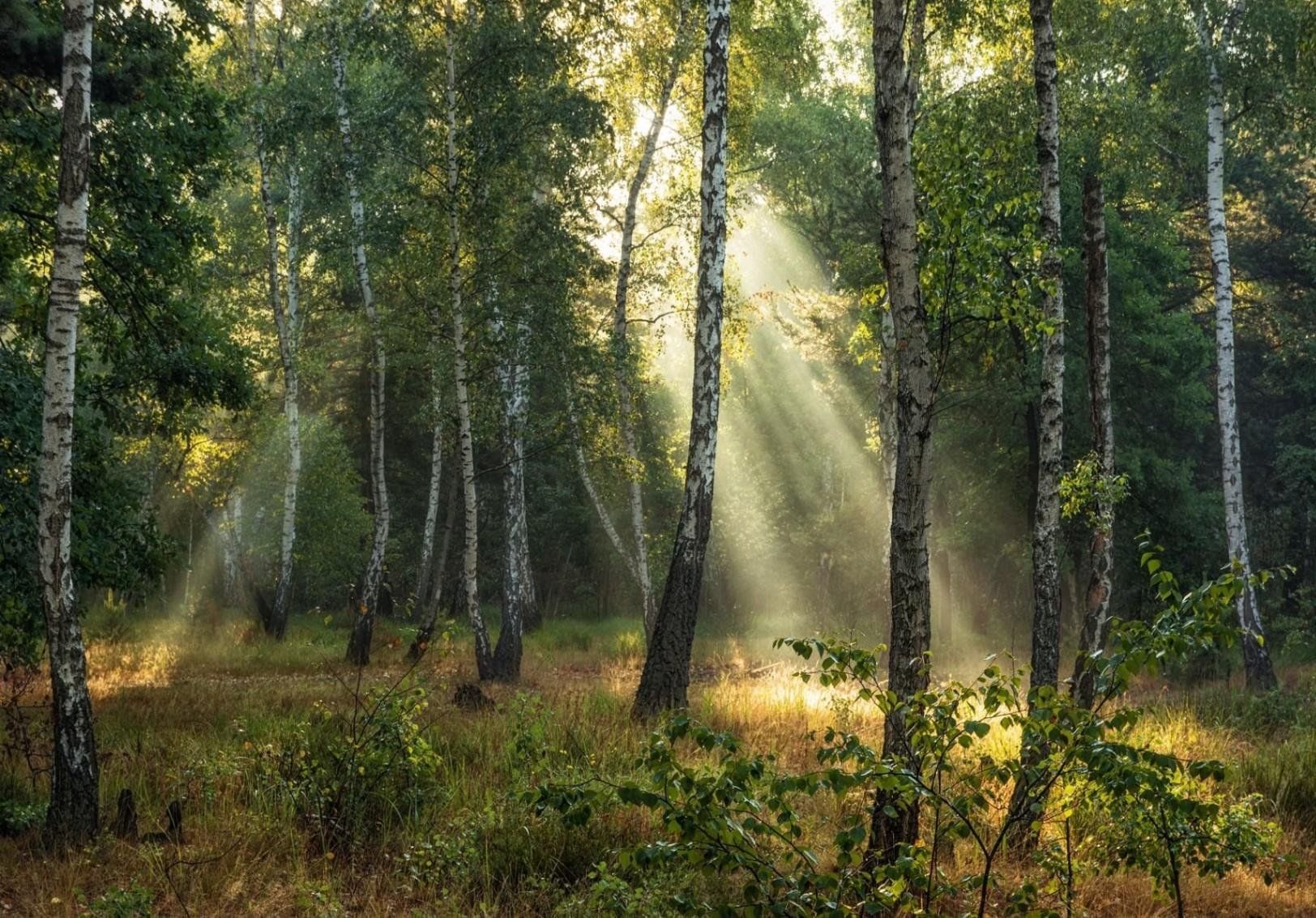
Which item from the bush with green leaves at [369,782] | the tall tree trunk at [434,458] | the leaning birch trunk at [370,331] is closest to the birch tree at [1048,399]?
the bush with green leaves at [369,782]

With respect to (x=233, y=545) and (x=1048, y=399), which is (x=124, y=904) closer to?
(x=1048, y=399)

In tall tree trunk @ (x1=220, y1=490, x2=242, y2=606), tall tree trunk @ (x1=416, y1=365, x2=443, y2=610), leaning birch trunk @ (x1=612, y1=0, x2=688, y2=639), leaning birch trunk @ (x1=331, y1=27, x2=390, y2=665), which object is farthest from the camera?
tall tree trunk @ (x1=220, y1=490, x2=242, y2=606)

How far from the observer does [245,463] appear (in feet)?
87.1

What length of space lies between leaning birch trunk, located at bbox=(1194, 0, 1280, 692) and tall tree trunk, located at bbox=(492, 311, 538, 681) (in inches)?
430

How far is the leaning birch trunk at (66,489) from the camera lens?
661cm

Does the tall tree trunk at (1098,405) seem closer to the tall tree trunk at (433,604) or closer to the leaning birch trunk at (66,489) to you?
the tall tree trunk at (433,604)

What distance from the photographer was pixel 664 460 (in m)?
25.2

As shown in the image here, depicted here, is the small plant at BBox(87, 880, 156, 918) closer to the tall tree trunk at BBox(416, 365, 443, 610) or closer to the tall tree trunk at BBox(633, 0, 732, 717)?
the tall tree trunk at BBox(633, 0, 732, 717)

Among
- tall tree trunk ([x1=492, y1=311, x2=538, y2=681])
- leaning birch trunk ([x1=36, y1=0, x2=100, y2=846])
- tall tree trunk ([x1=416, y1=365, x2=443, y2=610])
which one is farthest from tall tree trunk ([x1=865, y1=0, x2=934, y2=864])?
tall tree trunk ([x1=416, y1=365, x2=443, y2=610])

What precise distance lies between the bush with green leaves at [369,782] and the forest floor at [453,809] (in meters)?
0.05

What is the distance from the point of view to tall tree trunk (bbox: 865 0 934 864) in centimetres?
569

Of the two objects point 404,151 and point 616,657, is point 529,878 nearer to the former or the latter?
point 404,151

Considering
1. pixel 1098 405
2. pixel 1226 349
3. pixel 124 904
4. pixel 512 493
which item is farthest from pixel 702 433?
pixel 1226 349

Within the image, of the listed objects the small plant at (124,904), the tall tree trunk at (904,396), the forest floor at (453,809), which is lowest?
the forest floor at (453,809)
